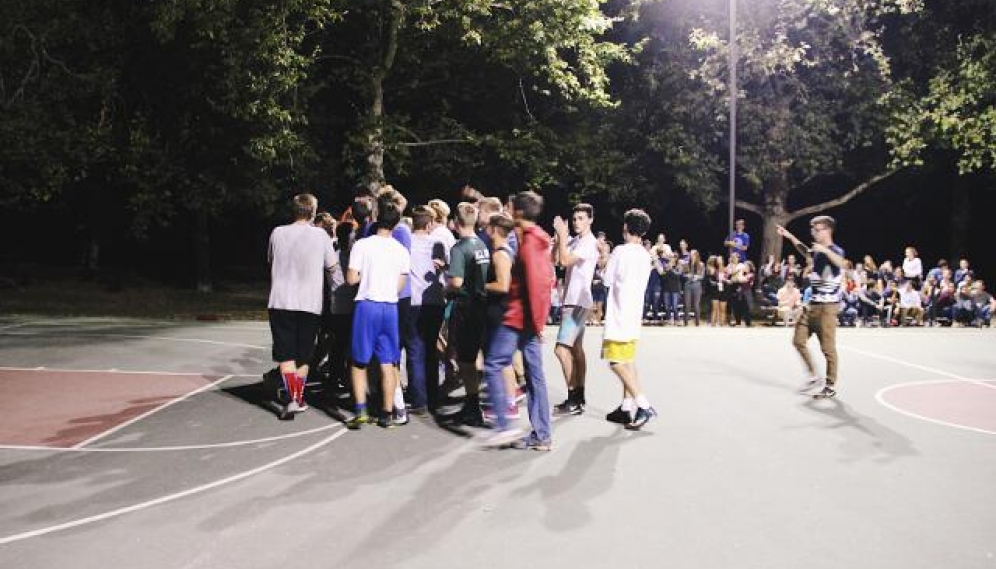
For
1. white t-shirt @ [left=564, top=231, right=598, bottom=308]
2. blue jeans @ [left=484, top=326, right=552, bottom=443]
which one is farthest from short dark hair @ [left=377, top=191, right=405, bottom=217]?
white t-shirt @ [left=564, top=231, right=598, bottom=308]

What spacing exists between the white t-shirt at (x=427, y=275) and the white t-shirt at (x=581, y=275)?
1.28m

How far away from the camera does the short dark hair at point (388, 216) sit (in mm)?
7961

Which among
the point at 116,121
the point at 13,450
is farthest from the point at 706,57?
the point at 13,450

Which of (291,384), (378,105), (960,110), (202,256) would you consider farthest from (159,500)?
(960,110)

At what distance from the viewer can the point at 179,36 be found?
2134 cm

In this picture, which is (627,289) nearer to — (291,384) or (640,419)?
(640,419)

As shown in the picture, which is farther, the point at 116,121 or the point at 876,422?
the point at 116,121

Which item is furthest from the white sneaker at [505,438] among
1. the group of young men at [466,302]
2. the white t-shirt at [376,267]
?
the white t-shirt at [376,267]

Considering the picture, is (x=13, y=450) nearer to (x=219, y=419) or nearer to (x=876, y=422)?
(x=219, y=419)

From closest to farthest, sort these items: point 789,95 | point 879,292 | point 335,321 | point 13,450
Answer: point 13,450 < point 335,321 < point 879,292 < point 789,95

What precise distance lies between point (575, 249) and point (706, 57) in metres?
19.3

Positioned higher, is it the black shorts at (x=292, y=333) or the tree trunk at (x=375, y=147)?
the tree trunk at (x=375, y=147)

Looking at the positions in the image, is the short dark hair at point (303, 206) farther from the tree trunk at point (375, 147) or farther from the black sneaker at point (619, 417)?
the tree trunk at point (375, 147)

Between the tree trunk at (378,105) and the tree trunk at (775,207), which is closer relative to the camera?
the tree trunk at (378,105)
